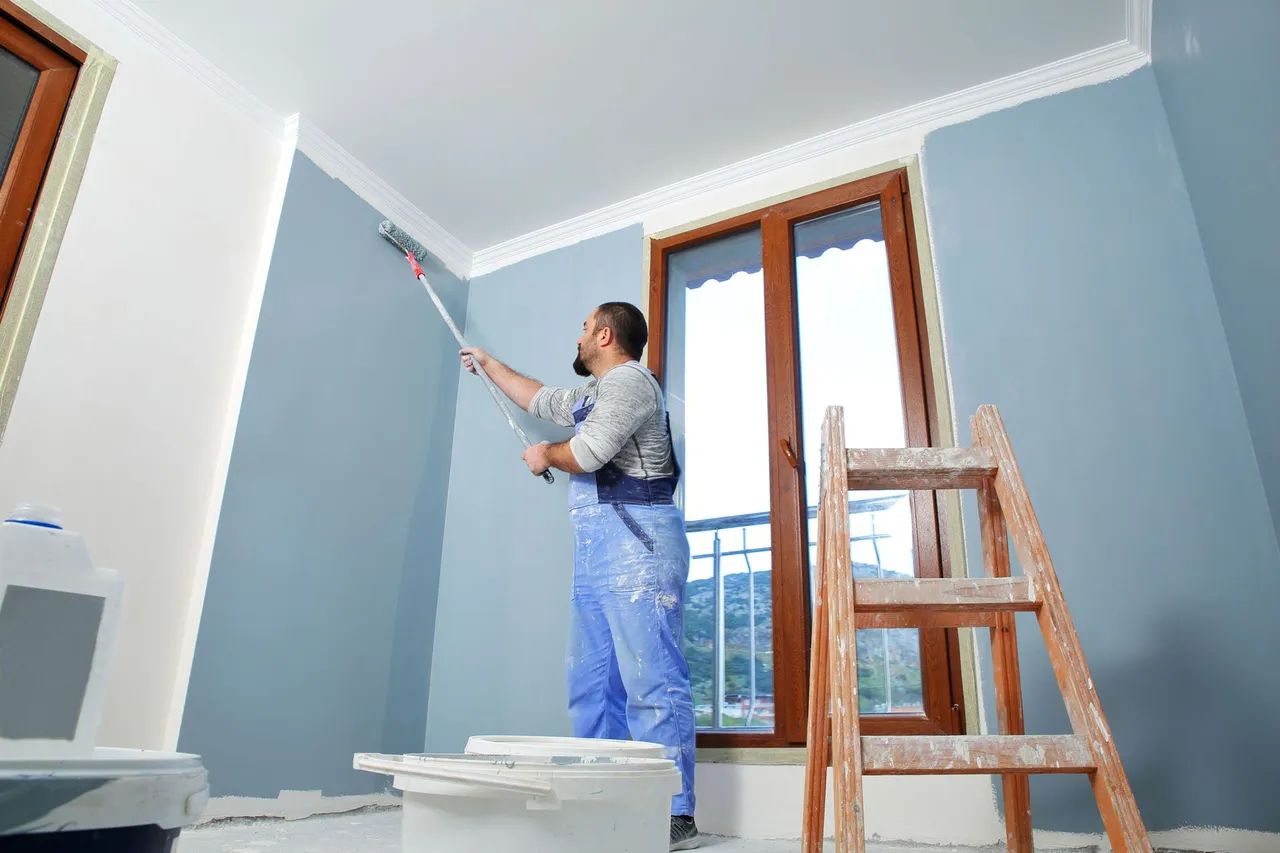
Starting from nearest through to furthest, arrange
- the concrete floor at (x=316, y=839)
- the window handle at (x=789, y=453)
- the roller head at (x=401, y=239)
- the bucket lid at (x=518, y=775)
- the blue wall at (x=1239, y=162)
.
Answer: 1. the bucket lid at (x=518, y=775)
2. the blue wall at (x=1239, y=162)
3. the concrete floor at (x=316, y=839)
4. the window handle at (x=789, y=453)
5. the roller head at (x=401, y=239)

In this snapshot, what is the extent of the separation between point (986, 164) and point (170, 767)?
97.4 inches

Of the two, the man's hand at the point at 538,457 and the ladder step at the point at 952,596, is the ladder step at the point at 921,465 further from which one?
the man's hand at the point at 538,457

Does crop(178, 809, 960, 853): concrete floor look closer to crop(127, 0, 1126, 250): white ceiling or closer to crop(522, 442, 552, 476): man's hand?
crop(522, 442, 552, 476): man's hand

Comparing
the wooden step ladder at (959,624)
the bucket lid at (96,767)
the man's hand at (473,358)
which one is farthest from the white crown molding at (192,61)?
the bucket lid at (96,767)

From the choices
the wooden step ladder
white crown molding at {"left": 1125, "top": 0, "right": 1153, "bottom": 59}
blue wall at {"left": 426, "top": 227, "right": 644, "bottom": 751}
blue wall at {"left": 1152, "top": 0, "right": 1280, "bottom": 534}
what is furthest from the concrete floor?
white crown molding at {"left": 1125, "top": 0, "right": 1153, "bottom": 59}

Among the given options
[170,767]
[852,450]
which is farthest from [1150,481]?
[170,767]

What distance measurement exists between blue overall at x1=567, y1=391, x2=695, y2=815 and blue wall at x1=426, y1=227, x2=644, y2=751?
0.45 meters

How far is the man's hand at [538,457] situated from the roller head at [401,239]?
44.2 inches

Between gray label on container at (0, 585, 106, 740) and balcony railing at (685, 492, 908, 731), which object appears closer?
gray label on container at (0, 585, 106, 740)

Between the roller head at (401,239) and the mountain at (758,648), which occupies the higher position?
the roller head at (401,239)

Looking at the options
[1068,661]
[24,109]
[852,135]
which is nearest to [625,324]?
[852,135]

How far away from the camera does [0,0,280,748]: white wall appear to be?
1.87 m

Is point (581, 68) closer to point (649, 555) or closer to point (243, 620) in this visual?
point (649, 555)

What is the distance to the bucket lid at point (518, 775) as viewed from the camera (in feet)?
2.92
